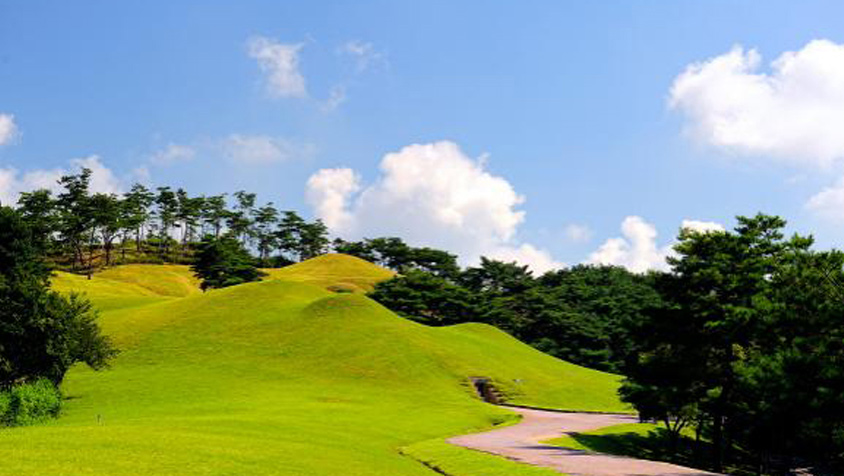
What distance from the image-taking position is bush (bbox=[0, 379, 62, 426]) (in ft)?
140

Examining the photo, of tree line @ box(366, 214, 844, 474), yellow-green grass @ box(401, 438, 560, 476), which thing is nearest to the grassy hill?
yellow-green grass @ box(401, 438, 560, 476)

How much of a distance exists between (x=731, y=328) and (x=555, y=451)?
15.4 meters

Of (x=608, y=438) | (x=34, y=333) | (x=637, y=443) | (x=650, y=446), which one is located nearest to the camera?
(x=608, y=438)

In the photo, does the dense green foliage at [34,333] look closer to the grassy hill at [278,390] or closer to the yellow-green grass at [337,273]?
the grassy hill at [278,390]

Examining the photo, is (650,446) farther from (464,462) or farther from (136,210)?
(136,210)

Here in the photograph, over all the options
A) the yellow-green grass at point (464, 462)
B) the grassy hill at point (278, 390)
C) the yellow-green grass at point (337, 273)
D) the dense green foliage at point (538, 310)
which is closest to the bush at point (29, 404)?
the grassy hill at point (278, 390)

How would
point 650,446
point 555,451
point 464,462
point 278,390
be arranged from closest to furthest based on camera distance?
point 464,462 → point 555,451 → point 650,446 → point 278,390

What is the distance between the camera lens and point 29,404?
4503cm

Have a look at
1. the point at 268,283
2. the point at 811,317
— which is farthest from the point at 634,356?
the point at 268,283

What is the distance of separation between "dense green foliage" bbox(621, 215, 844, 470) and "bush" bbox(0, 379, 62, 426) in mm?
43842

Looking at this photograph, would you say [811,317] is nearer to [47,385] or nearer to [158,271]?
[47,385]

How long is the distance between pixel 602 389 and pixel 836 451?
51.3 metres

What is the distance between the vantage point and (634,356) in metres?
54.3

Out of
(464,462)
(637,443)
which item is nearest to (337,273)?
(637,443)
